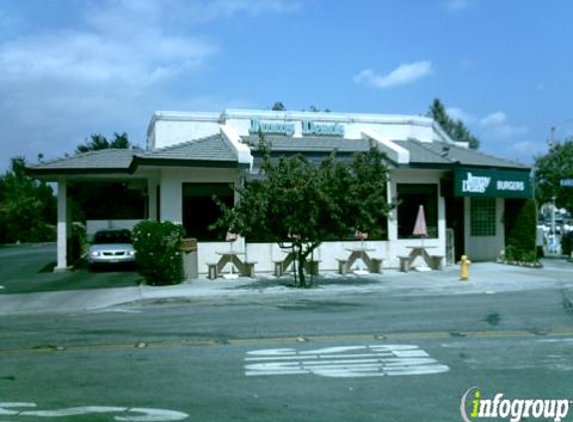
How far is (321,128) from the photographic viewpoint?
82.6ft

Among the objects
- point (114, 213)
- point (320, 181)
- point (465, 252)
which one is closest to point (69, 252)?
point (320, 181)

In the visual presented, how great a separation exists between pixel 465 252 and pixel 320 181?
10294 mm

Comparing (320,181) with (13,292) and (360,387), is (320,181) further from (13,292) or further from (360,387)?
(360,387)

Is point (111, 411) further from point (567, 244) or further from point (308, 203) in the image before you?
point (567, 244)

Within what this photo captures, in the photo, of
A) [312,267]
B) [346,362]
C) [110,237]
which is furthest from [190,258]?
[346,362]

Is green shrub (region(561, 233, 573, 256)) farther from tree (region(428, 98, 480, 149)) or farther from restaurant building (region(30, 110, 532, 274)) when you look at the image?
tree (region(428, 98, 480, 149))

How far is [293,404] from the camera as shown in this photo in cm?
650

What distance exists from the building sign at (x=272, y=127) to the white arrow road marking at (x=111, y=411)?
18.5 metres

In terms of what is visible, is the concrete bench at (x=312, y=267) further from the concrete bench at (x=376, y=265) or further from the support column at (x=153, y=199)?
the support column at (x=153, y=199)

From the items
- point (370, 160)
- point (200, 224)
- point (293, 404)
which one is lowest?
point (293, 404)

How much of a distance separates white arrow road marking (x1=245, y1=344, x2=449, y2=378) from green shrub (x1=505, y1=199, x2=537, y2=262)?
15.7 meters

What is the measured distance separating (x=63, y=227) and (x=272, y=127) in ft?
27.7

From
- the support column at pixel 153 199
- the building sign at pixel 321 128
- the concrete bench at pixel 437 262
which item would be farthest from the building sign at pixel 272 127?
the concrete bench at pixel 437 262

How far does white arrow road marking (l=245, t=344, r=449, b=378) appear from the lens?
783 centimetres
